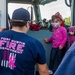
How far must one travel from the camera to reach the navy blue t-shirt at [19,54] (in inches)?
105

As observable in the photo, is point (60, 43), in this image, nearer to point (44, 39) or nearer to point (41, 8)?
point (44, 39)

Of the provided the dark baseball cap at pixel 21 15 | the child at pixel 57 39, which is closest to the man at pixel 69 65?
the dark baseball cap at pixel 21 15

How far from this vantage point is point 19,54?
2664mm

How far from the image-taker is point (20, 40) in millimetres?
2691

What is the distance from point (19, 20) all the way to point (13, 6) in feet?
7.14

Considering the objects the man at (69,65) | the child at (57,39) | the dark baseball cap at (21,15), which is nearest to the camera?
the man at (69,65)

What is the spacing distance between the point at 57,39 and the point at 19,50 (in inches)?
104

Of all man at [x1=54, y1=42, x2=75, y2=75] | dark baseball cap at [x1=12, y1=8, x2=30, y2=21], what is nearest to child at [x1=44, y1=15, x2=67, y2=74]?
dark baseball cap at [x1=12, y1=8, x2=30, y2=21]

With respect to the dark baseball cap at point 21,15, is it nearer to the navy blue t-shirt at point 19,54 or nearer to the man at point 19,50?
the man at point 19,50

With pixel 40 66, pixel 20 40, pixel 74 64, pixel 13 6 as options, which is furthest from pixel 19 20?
pixel 13 6

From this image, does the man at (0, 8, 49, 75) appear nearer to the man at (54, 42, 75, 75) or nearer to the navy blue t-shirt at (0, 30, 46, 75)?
the navy blue t-shirt at (0, 30, 46, 75)

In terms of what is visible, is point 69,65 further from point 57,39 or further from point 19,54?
point 57,39

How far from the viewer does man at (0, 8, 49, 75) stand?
267cm

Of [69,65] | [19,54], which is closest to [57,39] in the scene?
[19,54]
